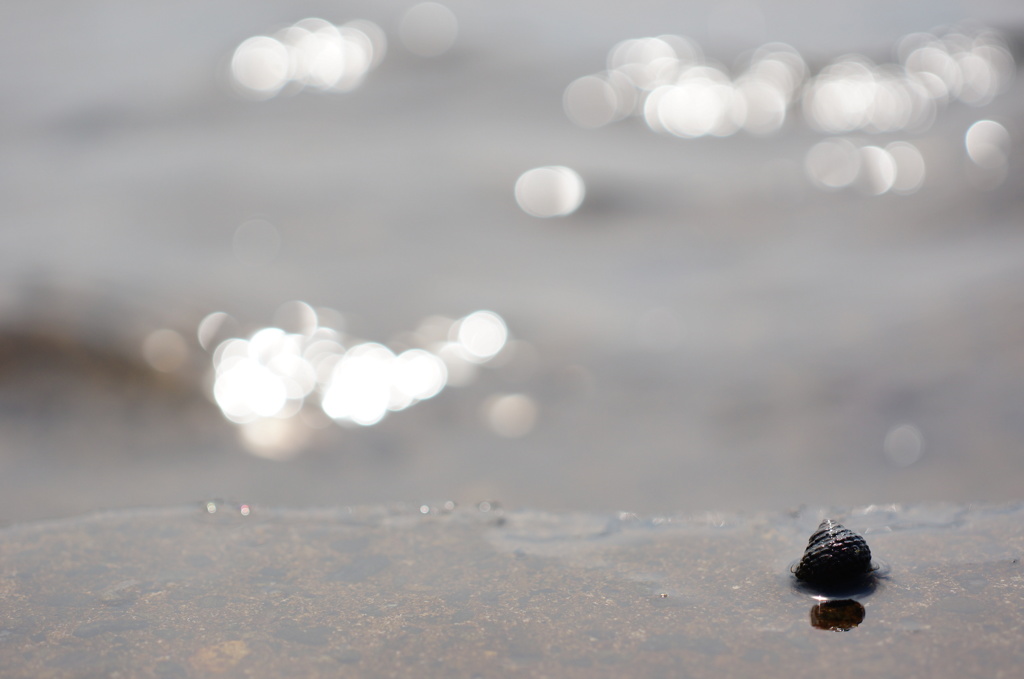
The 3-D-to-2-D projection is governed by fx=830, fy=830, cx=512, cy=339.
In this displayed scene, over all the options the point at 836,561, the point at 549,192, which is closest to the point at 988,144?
the point at 549,192

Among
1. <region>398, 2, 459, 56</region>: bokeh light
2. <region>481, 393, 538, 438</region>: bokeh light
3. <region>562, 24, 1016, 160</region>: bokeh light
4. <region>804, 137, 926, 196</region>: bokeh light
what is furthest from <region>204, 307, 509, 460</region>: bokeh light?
<region>398, 2, 459, 56</region>: bokeh light

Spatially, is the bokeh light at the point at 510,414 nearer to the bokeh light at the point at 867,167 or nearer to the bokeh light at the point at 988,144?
the bokeh light at the point at 867,167

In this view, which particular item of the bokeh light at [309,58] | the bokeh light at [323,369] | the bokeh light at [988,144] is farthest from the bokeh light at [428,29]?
the bokeh light at [988,144]

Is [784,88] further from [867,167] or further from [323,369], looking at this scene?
[323,369]

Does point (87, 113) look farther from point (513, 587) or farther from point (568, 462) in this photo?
point (513, 587)

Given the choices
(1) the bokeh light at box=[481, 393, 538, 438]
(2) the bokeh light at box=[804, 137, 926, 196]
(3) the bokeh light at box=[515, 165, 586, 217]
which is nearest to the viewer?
(1) the bokeh light at box=[481, 393, 538, 438]

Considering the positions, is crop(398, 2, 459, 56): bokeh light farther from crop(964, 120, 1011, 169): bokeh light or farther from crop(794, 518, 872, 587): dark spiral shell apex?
crop(794, 518, 872, 587): dark spiral shell apex
